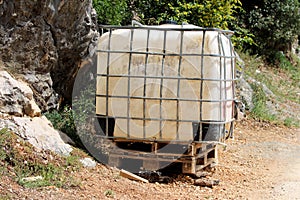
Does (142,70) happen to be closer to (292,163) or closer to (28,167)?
(28,167)

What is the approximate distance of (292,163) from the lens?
27.4 ft

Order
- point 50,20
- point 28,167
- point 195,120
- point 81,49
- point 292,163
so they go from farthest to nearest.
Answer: point 292,163, point 81,49, point 50,20, point 195,120, point 28,167

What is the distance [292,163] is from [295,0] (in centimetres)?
1028

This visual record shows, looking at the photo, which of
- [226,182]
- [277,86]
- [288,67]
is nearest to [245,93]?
[277,86]

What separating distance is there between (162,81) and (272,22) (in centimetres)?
1109

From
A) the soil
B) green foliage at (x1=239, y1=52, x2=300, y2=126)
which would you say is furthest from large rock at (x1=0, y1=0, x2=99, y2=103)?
green foliage at (x1=239, y1=52, x2=300, y2=126)

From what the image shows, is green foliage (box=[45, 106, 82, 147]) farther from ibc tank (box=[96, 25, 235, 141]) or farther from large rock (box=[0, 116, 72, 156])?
ibc tank (box=[96, 25, 235, 141])

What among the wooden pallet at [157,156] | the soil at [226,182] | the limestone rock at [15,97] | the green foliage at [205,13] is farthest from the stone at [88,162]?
the green foliage at [205,13]

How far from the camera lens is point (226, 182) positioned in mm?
6875

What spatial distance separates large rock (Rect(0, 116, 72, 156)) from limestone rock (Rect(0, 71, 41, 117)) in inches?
4.4

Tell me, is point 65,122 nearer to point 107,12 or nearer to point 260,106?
point 107,12

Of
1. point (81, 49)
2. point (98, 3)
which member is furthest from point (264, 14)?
point (81, 49)

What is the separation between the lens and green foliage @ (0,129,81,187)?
209 inches

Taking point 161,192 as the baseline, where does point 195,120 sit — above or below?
above
